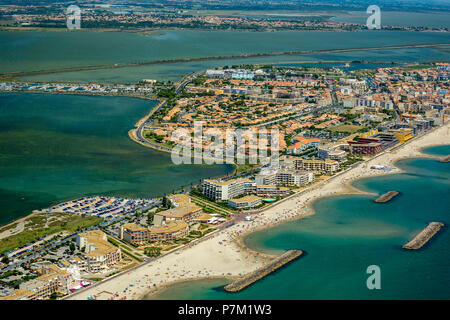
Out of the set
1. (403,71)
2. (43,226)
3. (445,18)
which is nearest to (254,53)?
(403,71)

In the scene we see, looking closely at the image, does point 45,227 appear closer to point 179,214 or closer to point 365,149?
point 179,214

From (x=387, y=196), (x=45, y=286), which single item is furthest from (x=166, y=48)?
(x=45, y=286)

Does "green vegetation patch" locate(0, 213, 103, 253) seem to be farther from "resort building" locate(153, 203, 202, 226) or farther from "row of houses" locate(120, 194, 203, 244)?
"resort building" locate(153, 203, 202, 226)

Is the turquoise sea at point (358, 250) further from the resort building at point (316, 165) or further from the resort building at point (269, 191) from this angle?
the resort building at point (316, 165)

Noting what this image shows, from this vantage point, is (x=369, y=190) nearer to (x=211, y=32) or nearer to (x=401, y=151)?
(x=401, y=151)

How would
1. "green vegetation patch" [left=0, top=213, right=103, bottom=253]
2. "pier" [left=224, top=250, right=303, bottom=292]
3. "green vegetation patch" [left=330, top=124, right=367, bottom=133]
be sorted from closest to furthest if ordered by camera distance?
"pier" [left=224, top=250, right=303, bottom=292] < "green vegetation patch" [left=0, top=213, right=103, bottom=253] < "green vegetation patch" [left=330, top=124, right=367, bottom=133]

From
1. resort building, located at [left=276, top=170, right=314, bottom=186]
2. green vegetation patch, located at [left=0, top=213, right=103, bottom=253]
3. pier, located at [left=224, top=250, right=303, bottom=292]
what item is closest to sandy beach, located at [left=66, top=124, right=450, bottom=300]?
pier, located at [left=224, top=250, right=303, bottom=292]
